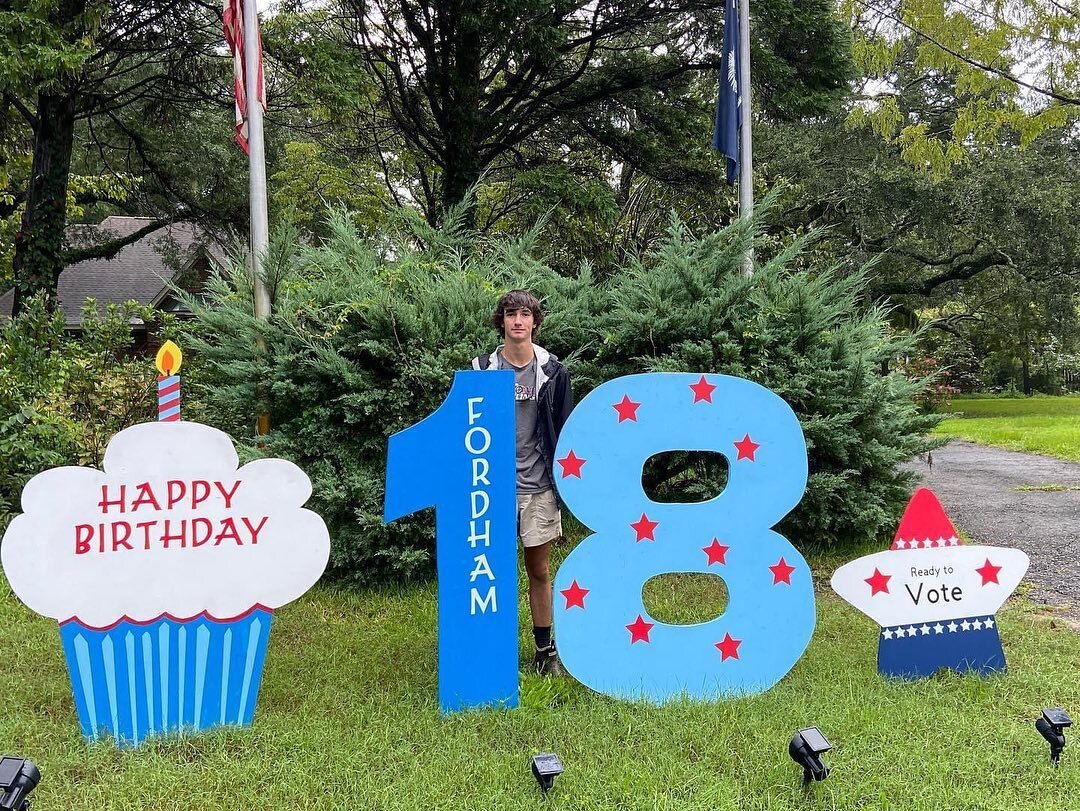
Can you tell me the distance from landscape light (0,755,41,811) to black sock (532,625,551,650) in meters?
1.98

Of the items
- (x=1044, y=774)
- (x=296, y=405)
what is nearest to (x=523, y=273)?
(x=296, y=405)

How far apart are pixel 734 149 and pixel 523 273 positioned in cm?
337

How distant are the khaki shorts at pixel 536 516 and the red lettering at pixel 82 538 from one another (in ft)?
5.50

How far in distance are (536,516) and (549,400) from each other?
52 centimetres

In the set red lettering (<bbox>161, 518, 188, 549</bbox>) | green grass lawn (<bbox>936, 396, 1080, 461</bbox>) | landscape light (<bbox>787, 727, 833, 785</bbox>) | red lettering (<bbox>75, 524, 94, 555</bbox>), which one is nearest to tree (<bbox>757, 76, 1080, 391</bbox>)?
green grass lawn (<bbox>936, 396, 1080, 461</bbox>)

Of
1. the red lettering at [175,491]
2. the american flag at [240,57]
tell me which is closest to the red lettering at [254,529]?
the red lettering at [175,491]

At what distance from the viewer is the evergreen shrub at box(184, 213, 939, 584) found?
191 inches

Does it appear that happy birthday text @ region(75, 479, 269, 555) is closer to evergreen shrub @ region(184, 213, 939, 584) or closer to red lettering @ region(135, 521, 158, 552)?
red lettering @ region(135, 521, 158, 552)

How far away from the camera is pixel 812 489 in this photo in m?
5.33

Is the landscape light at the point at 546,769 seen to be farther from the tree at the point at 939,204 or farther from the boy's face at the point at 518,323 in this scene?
the tree at the point at 939,204

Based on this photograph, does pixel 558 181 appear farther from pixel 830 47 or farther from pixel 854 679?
pixel 854 679

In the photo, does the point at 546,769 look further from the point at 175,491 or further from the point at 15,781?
the point at 175,491

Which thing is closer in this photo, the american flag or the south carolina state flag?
the american flag

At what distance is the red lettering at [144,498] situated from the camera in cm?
284
